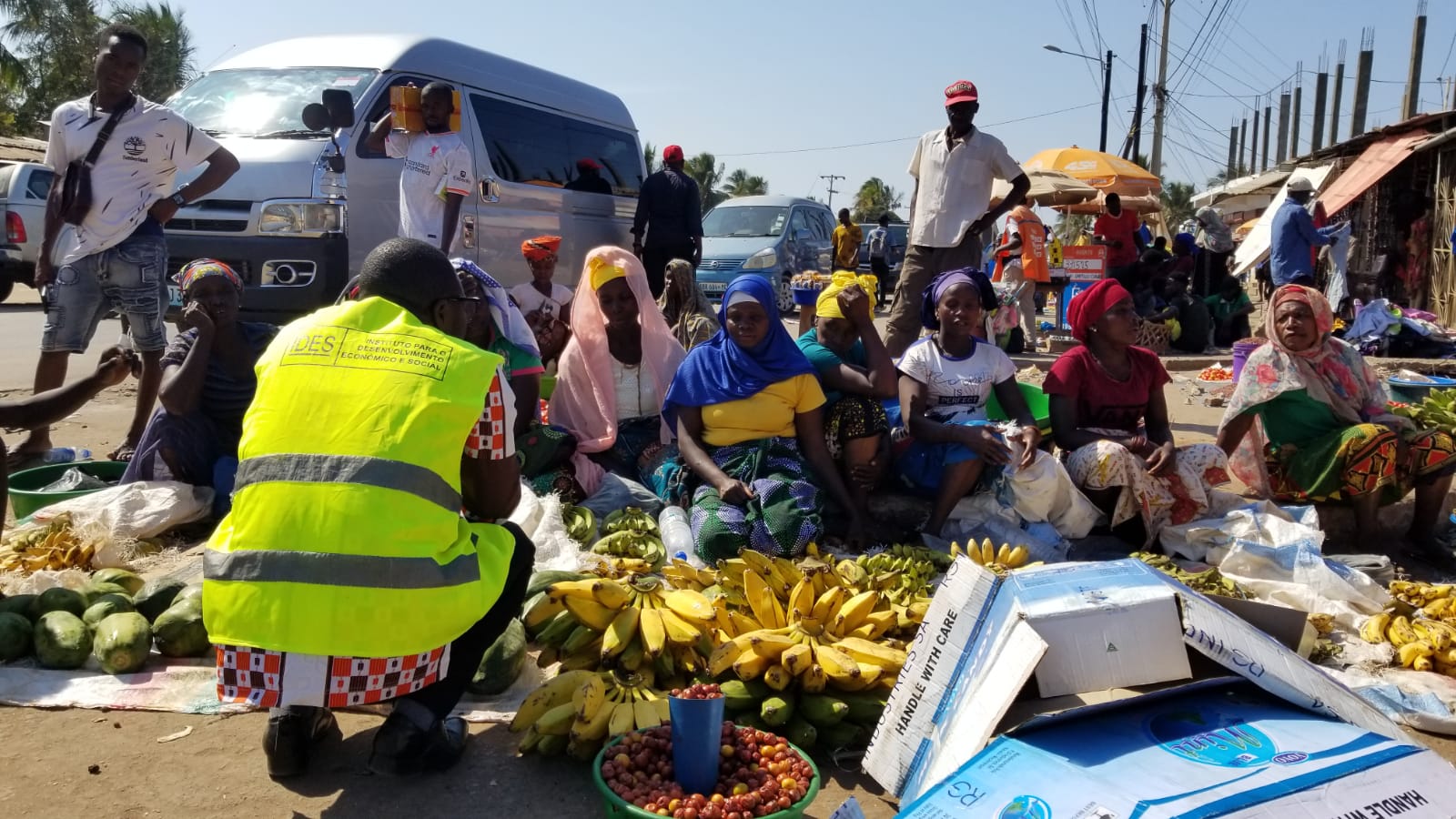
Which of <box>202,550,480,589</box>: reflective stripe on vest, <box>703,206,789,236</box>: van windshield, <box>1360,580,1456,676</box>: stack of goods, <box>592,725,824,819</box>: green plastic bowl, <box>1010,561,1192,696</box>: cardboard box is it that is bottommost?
<box>592,725,824,819</box>: green plastic bowl

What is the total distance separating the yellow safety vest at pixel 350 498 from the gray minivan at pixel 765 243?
42.1ft

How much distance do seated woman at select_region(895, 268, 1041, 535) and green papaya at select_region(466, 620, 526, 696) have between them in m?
2.25

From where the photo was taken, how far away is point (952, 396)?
16.5 feet

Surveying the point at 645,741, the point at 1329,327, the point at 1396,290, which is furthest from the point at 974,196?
the point at 1396,290

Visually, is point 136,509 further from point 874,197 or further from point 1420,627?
point 874,197

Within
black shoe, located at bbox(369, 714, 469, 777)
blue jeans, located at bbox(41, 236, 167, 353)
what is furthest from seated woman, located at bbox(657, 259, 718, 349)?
black shoe, located at bbox(369, 714, 469, 777)

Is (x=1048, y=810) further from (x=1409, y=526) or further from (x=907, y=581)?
(x=1409, y=526)

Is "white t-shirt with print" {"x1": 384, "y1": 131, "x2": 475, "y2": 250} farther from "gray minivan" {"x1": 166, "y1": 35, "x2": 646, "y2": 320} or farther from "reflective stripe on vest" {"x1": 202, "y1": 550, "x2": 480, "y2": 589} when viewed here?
"reflective stripe on vest" {"x1": 202, "y1": 550, "x2": 480, "y2": 589}

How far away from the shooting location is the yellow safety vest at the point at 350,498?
2430 millimetres

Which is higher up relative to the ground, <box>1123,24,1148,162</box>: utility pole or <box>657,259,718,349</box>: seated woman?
<box>1123,24,1148,162</box>: utility pole

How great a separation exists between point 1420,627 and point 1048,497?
1.51m

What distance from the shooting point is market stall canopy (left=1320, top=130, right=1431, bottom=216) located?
15297 millimetres

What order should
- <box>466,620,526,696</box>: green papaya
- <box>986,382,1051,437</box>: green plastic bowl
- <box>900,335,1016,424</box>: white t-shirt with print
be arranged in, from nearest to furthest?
1. <box>466,620,526,696</box>: green papaya
2. <box>900,335,1016,424</box>: white t-shirt with print
3. <box>986,382,1051,437</box>: green plastic bowl

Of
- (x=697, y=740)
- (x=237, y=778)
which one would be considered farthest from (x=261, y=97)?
(x=697, y=740)
